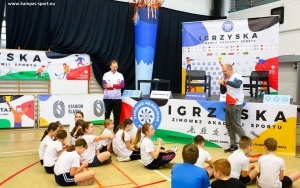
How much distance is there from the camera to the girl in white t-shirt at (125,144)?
469 centimetres

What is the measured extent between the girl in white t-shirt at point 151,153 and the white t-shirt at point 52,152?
43.9 inches

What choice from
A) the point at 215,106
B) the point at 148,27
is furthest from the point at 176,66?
the point at 215,106

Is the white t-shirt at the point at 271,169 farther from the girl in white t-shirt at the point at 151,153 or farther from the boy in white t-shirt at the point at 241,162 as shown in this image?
the girl in white t-shirt at the point at 151,153

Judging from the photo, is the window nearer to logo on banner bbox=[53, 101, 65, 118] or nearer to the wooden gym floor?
the wooden gym floor

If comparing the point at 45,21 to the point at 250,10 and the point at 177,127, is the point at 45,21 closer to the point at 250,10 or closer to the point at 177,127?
the point at 177,127

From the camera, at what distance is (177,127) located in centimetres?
609

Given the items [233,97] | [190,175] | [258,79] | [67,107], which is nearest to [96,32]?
[67,107]

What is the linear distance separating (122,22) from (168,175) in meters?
6.62

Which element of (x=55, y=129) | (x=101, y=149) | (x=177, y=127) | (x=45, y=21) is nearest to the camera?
(x=55, y=129)

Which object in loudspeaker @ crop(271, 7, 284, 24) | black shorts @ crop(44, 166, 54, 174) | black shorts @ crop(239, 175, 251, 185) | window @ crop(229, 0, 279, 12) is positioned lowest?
black shorts @ crop(44, 166, 54, 174)

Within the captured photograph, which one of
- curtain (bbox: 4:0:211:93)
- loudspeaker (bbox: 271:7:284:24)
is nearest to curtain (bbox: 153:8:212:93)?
curtain (bbox: 4:0:211:93)

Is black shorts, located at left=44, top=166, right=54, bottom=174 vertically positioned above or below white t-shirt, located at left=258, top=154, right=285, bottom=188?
below

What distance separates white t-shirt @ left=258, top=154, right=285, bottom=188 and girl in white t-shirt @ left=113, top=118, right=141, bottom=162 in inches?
81.1

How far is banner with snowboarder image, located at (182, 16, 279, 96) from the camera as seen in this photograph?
8320mm
